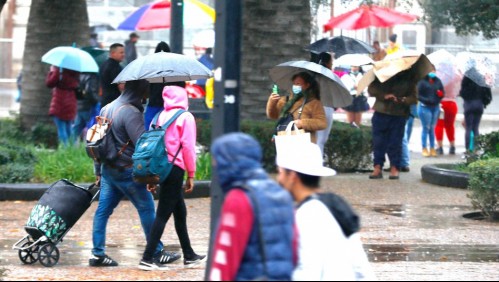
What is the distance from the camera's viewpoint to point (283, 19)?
17.0 metres

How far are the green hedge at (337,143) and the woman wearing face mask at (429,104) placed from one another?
2545 mm

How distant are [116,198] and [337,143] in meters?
7.22

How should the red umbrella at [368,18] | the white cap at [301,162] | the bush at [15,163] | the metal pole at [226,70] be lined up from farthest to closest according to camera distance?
the red umbrella at [368,18] → the bush at [15,163] → the metal pole at [226,70] → the white cap at [301,162]

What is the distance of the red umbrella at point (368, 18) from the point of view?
25250mm

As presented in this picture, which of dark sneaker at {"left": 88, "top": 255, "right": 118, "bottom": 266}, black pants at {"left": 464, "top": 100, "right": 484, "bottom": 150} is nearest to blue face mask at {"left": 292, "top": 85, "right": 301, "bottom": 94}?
dark sneaker at {"left": 88, "top": 255, "right": 118, "bottom": 266}

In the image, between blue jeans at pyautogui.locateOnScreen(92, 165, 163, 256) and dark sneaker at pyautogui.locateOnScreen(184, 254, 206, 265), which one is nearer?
blue jeans at pyautogui.locateOnScreen(92, 165, 163, 256)

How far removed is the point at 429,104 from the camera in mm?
19562

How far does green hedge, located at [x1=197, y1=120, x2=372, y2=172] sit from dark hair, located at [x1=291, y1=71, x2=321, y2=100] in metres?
4.17

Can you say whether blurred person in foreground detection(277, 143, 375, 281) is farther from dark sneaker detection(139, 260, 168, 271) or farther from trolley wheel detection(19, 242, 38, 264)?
trolley wheel detection(19, 242, 38, 264)

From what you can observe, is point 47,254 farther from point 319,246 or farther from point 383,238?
point 319,246

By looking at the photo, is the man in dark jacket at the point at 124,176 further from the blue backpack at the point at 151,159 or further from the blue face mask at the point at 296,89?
the blue face mask at the point at 296,89

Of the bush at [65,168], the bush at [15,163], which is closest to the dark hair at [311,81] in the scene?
the bush at [65,168]

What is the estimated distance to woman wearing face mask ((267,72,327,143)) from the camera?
11.5 m

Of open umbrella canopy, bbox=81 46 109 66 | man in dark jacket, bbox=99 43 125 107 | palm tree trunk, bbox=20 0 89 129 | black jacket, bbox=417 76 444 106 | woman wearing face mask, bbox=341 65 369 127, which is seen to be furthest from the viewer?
woman wearing face mask, bbox=341 65 369 127
